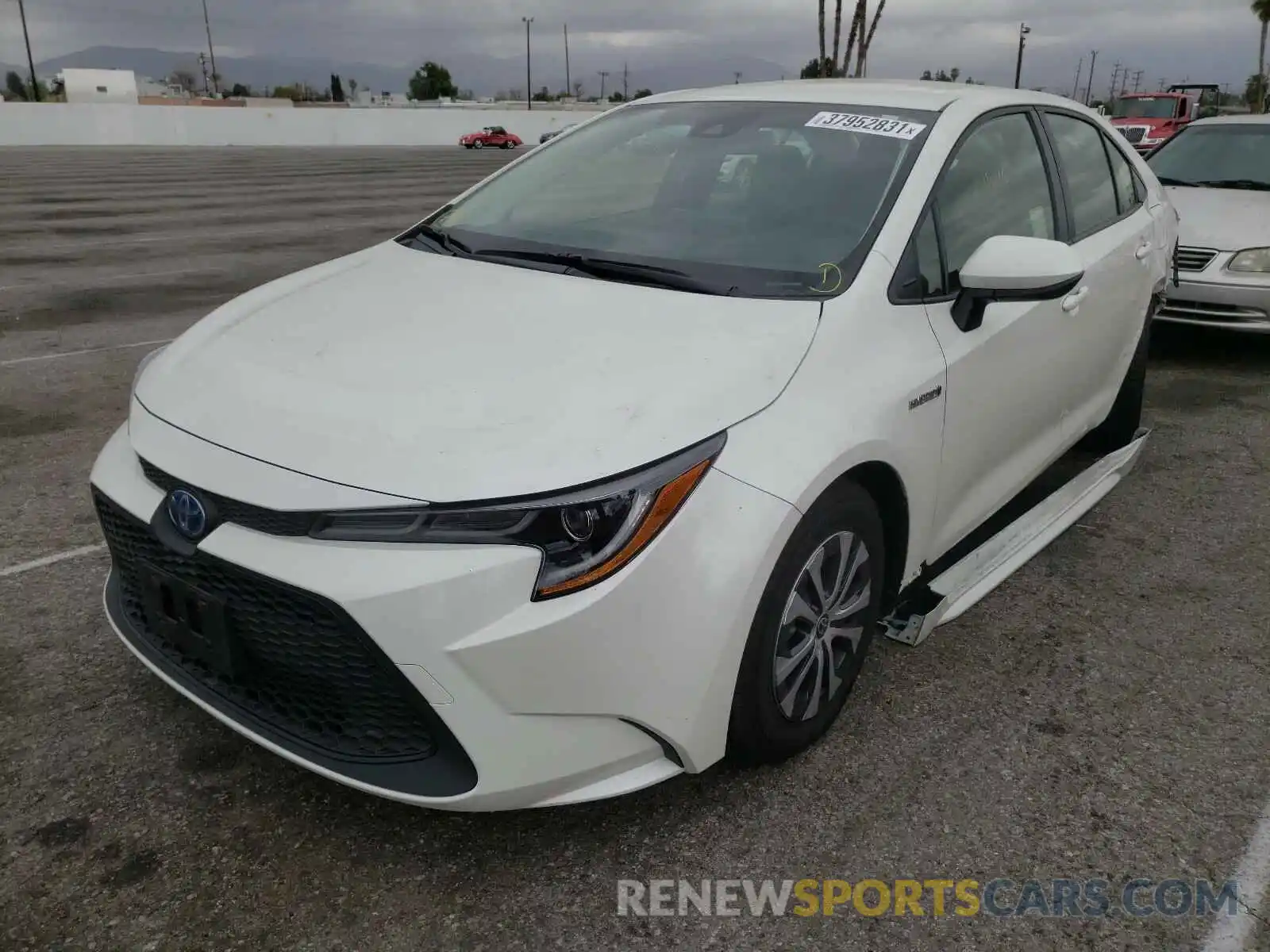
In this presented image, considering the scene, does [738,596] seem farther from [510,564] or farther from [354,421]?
[354,421]

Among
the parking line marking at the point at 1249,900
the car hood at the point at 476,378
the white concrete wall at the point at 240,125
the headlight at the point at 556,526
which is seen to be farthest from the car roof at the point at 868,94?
the white concrete wall at the point at 240,125

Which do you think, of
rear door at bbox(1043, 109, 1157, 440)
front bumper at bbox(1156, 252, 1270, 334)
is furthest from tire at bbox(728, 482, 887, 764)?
front bumper at bbox(1156, 252, 1270, 334)

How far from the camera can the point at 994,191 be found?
131 inches

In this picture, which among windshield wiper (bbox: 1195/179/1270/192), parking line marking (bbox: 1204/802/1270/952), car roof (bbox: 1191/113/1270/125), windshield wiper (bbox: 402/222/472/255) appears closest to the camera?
parking line marking (bbox: 1204/802/1270/952)

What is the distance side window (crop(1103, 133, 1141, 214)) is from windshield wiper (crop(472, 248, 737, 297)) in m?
2.53

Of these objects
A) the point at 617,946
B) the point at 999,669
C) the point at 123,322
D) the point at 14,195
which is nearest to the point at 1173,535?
the point at 999,669

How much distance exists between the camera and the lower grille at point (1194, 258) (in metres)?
6.73

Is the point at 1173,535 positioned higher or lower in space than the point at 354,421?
lower

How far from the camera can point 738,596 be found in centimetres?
215

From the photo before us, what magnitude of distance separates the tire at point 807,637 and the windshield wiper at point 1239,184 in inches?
254

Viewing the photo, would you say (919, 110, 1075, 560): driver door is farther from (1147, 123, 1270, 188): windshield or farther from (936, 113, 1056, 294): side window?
(1147, 123, 1270, 188): windshield

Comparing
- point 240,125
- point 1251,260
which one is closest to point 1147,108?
point 1251,260

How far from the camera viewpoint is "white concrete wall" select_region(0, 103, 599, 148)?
42.2m

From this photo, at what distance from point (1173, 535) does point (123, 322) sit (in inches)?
284
